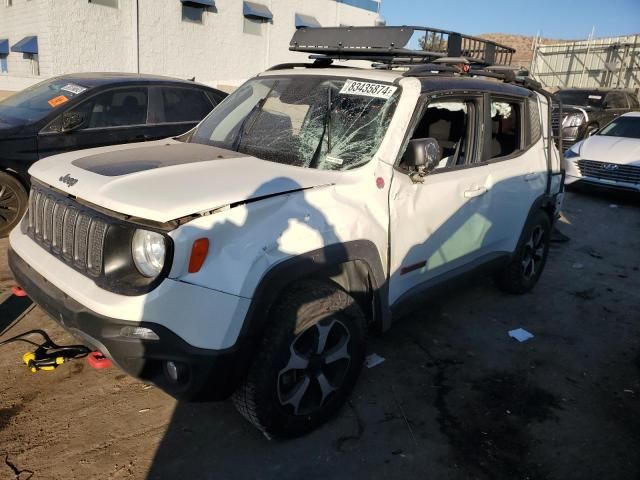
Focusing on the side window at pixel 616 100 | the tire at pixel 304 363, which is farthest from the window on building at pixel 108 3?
the tire at pixel 304 363

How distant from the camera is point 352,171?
2.81 m

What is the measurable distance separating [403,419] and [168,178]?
1.84 m

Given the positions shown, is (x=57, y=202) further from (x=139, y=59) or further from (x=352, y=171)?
(x=139, y=59)

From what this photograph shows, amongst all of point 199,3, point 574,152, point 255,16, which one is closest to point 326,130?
point 574,152

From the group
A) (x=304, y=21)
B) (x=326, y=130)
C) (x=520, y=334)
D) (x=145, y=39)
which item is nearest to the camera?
(x=326, y=130)

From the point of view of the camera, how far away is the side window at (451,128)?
371 centimetres

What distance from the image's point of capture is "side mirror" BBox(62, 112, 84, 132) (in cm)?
535

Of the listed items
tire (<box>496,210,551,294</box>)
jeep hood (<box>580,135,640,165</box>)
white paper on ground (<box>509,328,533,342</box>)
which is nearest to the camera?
white paper on ground (<box>509,328,533,342</box>)

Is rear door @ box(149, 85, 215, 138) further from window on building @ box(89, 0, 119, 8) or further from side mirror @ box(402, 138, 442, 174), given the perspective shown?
window on building @ box(89, 0, 119, 8)

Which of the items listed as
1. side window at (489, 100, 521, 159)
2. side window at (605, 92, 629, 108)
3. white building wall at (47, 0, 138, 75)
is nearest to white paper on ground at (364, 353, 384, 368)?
side window at (489, 100, 521, 159)

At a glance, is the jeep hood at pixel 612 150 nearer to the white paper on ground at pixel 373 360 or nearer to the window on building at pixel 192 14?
the white paper on ground at pixel 373 360

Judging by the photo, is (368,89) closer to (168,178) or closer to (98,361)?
(168,178)

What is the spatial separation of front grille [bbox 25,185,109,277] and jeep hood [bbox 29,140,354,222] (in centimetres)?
7

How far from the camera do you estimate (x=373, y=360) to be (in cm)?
351
